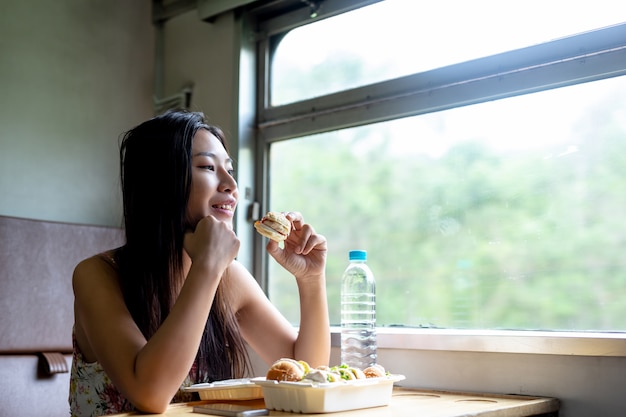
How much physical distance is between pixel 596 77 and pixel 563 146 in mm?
204

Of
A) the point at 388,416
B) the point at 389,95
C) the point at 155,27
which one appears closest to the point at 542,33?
the point at 389,95

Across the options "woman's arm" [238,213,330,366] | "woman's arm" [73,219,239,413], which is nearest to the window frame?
"woman's arm" [238,213,330,366]

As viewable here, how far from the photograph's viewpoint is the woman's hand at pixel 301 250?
1958mm

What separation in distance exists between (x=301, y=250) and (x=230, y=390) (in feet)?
1.57

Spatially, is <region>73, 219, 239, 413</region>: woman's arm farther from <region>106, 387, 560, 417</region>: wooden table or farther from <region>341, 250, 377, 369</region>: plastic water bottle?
<region>341, 250, 377, 369</region>: plastic water bottle

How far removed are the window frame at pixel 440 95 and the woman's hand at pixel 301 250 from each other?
36 centimetres

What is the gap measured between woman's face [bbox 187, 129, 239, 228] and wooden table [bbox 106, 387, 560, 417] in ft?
1.61

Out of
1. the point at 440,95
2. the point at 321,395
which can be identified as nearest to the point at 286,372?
A: the point at 321,395

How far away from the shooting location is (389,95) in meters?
2.38

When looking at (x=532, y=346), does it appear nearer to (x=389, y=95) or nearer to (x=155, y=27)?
(x=389, y=95)

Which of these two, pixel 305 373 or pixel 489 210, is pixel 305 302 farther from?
pixel 489 210

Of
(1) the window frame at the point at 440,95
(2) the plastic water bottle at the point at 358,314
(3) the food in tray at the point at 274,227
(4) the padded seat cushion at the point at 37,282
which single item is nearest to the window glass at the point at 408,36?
(1) the window frame at the point at 440,95

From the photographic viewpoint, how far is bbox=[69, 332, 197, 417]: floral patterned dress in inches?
70.2

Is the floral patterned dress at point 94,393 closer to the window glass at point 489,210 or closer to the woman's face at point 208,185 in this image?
the woman's face at point 208,185
